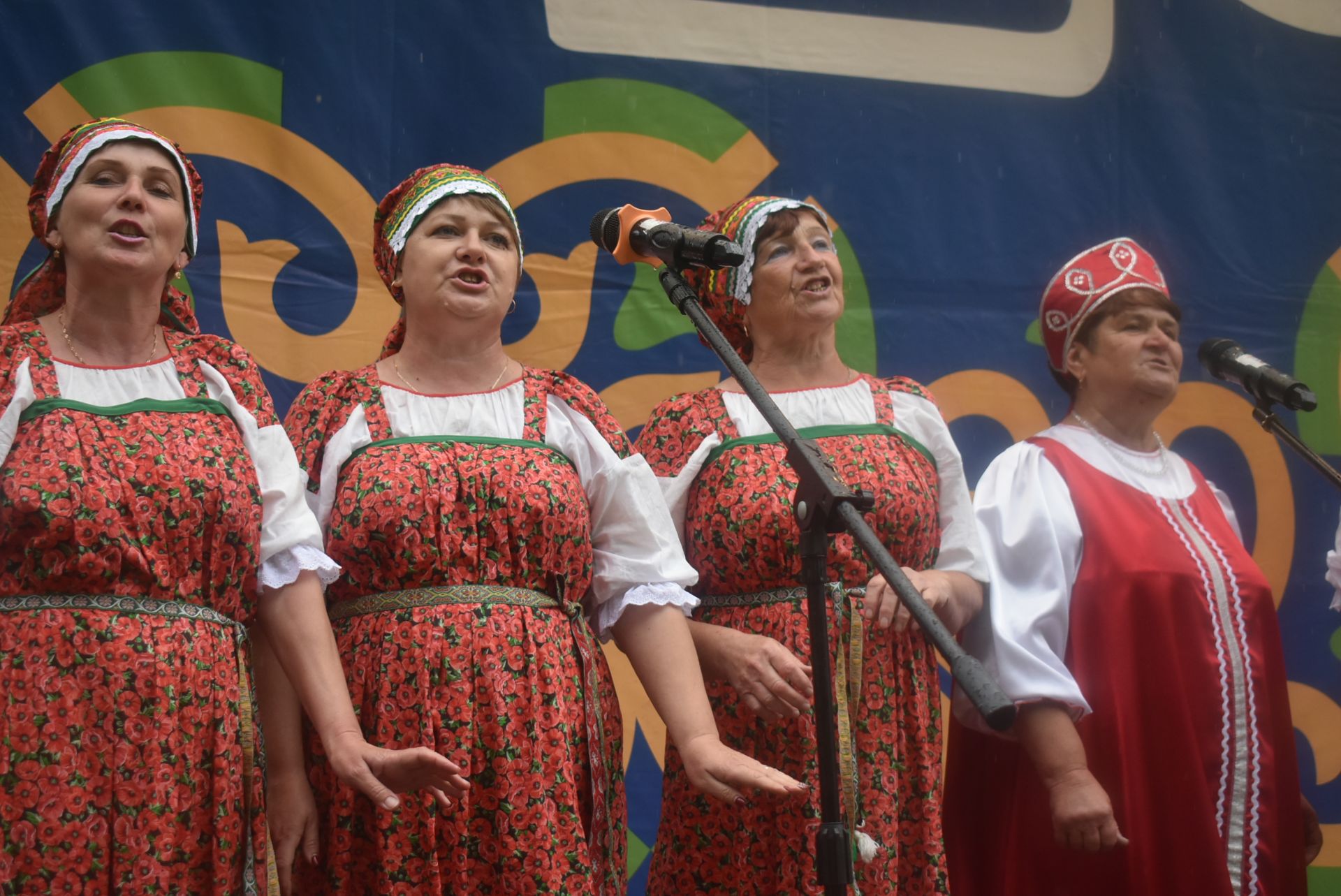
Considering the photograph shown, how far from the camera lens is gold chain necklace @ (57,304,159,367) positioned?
2525 millimetres

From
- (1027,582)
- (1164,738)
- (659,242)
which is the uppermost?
(659,242)

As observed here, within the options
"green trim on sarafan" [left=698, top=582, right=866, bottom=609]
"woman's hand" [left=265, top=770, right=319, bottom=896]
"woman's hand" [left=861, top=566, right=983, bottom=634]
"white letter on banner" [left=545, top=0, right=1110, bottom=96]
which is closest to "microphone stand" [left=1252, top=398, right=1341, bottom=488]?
"woman's hand" [left=861, top=566, right=983, bottom=634]

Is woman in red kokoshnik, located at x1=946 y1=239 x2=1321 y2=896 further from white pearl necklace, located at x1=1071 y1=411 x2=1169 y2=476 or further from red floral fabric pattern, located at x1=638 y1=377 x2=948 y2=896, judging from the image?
red floral fabric pattern, located at x1=638 y1=377 x2=948 y2=896

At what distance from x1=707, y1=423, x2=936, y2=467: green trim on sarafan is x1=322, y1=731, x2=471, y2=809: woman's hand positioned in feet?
3.44

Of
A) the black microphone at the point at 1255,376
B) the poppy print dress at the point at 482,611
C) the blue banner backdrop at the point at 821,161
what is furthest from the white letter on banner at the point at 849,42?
the poppy print dress at the point at 482,611

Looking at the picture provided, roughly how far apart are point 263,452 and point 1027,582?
5.34 feet

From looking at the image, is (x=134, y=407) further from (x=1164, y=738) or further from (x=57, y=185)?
(x=1164, y=738)

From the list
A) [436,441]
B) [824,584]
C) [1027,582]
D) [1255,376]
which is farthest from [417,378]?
[1255,376]

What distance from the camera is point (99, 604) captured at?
2.30m

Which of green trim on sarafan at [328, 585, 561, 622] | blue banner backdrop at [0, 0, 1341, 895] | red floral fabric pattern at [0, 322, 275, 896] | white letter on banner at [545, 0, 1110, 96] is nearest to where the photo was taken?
red floral fabric pattern at [0, 322, 275, 896]

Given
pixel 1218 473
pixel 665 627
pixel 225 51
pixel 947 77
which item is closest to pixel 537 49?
pixel 225 51

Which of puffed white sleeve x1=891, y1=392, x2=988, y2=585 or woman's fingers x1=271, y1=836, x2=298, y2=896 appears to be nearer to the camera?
woman's fingers x1=271, y1=836, x2=298, y2=896

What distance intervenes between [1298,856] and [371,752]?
2.06 metres

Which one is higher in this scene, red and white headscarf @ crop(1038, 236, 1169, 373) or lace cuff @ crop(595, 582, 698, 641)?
red and white headscarf @ crop(1038, 236, 1169, 373)
